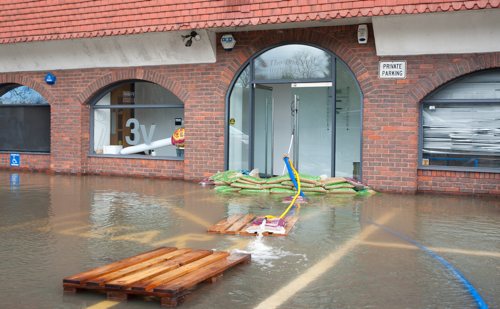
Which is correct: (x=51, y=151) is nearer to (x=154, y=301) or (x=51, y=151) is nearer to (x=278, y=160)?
(x=278, y=160)

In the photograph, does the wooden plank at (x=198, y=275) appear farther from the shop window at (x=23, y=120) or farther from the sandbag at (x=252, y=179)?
the shop window at (x=23, y=120)

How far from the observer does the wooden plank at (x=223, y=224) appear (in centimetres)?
778

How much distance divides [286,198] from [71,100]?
7.85 m

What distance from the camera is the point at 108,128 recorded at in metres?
16.7

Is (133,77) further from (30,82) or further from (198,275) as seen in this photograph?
(198,275)

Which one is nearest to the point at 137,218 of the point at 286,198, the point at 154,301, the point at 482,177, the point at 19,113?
the point at 286,198

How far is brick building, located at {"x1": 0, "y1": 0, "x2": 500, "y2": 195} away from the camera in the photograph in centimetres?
1229

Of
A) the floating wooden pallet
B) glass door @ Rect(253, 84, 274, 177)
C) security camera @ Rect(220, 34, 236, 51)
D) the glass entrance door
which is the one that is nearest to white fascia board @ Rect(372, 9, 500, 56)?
the glass entrance door

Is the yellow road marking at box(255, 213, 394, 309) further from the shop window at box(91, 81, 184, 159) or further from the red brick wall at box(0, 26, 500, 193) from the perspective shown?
the shop window at box(91, 81, 184, 159)

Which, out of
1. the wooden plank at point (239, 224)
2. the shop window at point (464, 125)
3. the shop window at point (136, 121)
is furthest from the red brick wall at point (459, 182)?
the shop window at point (136, 121)

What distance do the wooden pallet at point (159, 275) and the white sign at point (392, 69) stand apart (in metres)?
7.66

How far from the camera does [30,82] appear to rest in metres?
17.0

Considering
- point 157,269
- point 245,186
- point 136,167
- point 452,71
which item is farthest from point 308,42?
point 157,269

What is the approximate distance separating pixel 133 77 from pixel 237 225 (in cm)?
837
